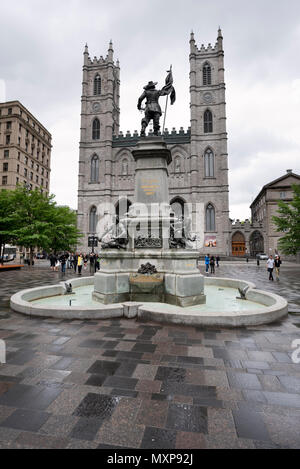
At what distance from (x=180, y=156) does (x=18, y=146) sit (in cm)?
3643

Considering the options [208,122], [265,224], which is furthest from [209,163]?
[265,224]

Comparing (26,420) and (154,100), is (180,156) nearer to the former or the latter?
(154,100)

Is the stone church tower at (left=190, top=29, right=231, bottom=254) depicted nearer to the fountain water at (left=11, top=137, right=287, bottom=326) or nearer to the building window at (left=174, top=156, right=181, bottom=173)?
the building window at (left=174, top=156, right=181, bottom=173)

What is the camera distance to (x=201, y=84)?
48.8m

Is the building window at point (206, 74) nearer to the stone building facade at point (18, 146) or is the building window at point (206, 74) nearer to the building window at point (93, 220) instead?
the building window at point (93, 220)

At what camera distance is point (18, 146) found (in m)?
53.8

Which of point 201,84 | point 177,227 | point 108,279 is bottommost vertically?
point 108,279

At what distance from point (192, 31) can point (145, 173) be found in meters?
59.2

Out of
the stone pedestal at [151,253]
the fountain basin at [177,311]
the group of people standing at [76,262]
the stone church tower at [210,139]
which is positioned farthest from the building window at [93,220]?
the fountain basin at [177,311]

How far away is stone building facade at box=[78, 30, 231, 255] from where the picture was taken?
150ft

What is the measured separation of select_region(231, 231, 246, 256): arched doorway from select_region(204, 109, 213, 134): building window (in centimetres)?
2234
